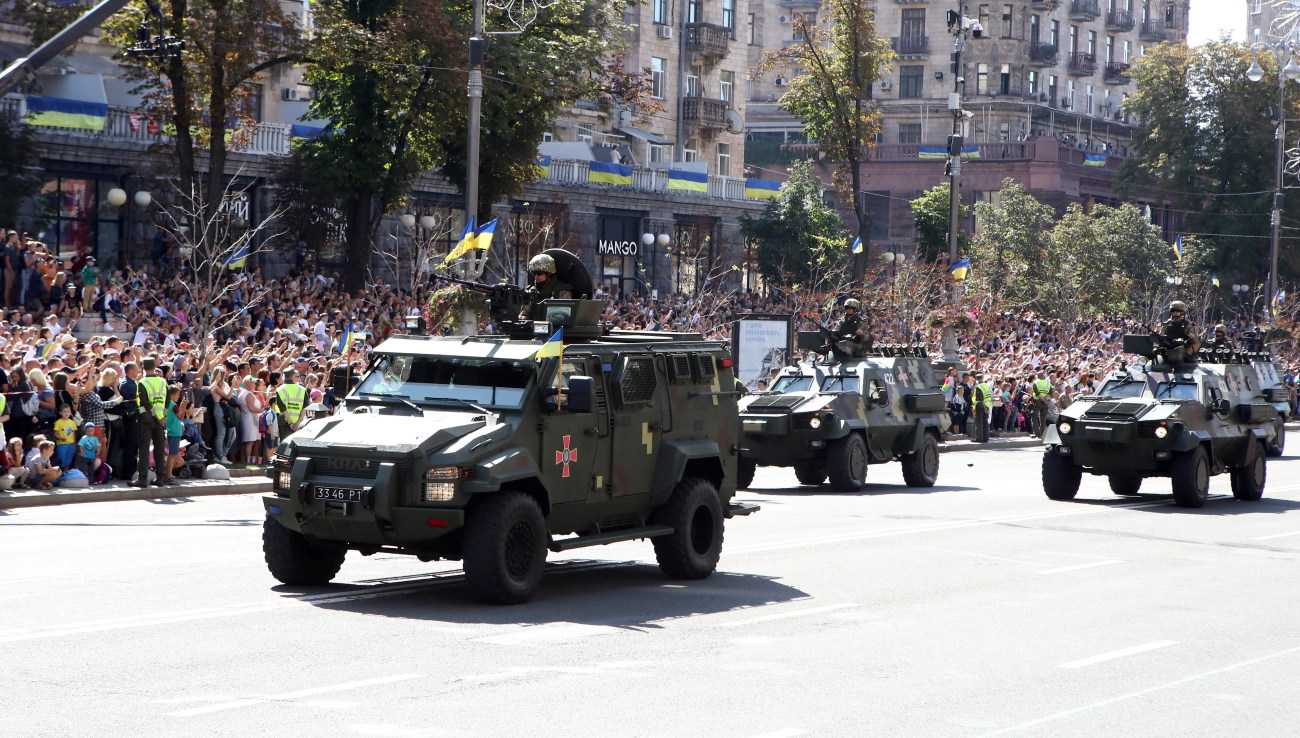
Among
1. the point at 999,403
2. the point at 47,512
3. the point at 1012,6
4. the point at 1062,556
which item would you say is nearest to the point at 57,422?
the point at 47,512

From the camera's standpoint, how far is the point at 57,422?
64.9 feet

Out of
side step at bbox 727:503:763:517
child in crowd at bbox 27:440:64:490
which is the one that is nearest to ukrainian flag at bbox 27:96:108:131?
child in crowd at bbox 27:440:64:490

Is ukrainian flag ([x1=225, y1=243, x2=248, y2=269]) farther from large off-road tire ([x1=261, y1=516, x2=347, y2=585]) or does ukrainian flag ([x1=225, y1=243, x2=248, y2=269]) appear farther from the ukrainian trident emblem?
the ukrainian trident emblem

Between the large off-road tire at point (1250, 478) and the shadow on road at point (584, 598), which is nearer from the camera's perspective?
the shadow on road at point (584, 598)

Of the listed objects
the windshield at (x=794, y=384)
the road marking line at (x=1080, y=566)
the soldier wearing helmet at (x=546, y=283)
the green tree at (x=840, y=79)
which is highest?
the green tree at (x=840, y=79)

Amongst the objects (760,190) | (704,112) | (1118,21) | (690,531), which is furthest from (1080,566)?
(1118,21)

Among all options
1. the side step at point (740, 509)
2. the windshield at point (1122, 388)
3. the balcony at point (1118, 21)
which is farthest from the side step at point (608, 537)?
the balcony at point (1118, 21)

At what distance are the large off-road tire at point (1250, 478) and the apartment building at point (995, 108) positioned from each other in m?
55.1

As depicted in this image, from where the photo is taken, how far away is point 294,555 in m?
12.7

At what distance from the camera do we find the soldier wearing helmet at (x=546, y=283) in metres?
15.1

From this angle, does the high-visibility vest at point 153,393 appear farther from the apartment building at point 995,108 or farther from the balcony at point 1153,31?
the balcony at point 1153,31

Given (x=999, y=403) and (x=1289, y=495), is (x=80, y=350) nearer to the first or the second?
(x=1289, y=495)

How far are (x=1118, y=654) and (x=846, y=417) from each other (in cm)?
1276

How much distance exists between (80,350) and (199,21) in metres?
14.7
